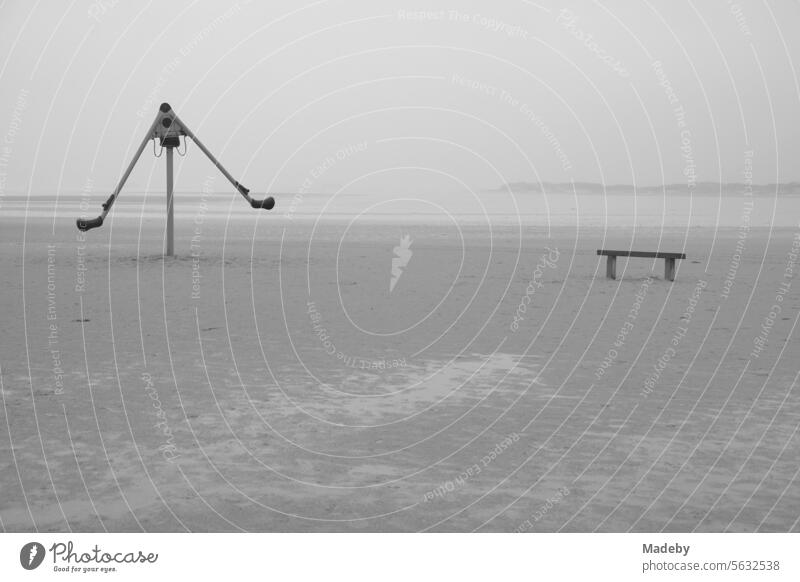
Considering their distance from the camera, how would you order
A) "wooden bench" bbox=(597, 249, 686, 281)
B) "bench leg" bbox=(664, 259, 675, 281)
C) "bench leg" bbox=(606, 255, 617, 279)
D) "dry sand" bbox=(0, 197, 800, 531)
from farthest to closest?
"bench leg" bbox=(606, 255, 617, 279)
"bench leg" bbox=(664, 259, 675, 281)
"wooden bench" bbox=(597, 249, 686, 281)
"dry sand" bbox=(0, 197, 800, 531)

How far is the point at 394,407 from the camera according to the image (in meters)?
8.56

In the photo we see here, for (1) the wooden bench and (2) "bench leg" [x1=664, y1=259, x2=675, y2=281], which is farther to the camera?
(2) "bench leg" [x1=664, y1=259, x2=675, y2=281]

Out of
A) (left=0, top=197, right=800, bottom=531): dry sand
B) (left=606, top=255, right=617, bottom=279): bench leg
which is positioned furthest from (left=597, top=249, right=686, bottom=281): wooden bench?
(left=0, top=197, right=800, bottom=531): dry sand

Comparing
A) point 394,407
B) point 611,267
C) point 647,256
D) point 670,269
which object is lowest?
point 394,407

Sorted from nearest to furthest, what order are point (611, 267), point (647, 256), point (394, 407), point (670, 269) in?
point (394, 407) < point (647, 256) < point (670, 269) < point (611, 267)

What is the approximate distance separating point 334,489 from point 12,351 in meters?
6.80

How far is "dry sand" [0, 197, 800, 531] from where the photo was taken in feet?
18.7

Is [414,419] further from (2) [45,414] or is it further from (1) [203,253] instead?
(1) [203,253]

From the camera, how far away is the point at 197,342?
11844 mm

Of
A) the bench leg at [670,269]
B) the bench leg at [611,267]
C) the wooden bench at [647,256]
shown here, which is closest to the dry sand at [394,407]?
the wooden bench at [647,256]

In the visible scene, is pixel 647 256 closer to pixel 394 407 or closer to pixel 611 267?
pixel 611 267

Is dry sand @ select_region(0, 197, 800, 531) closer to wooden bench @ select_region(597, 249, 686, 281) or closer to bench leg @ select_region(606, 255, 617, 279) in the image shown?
wooden bench @ select_region(597, 249, 686, 281)

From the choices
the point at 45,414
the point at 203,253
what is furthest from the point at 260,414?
the point at 203,253

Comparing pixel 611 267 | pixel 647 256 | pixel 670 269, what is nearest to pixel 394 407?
pixel 647 256
